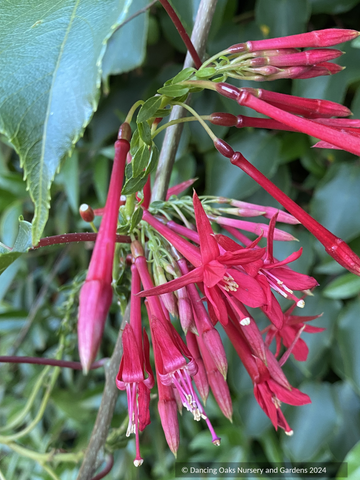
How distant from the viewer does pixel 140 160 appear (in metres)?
0.24

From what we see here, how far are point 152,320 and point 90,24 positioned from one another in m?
0.19

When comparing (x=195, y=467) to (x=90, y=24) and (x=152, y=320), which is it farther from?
(x=90, y=24)

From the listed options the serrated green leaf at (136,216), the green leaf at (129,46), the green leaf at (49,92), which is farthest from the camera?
the green leaf at (129,46)

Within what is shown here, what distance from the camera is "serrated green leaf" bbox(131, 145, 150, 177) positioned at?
0.24 meters

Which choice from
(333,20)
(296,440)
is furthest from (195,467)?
(333,20)

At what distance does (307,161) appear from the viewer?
25.2 inches

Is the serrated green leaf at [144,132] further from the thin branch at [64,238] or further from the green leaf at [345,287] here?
the green leaf at [345,287]

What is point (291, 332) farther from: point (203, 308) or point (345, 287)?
point (345, 287)

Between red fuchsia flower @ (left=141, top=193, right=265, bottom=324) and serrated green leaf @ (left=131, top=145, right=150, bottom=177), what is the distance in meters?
0.05

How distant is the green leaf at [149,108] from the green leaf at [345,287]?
0.47 metres

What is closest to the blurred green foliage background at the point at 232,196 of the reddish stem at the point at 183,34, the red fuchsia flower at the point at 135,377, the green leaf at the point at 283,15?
the green leaf at the point at 283,15

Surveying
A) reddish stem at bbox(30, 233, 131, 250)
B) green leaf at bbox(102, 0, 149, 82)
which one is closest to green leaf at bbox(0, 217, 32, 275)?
reddish stem at bbox(30, 233, 131, 250)

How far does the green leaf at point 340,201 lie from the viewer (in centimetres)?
56

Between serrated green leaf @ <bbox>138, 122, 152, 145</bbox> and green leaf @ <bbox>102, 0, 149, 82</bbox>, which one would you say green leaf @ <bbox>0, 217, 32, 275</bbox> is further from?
green leaf @ <bbox>102, 0, 149, 82</bbox>
